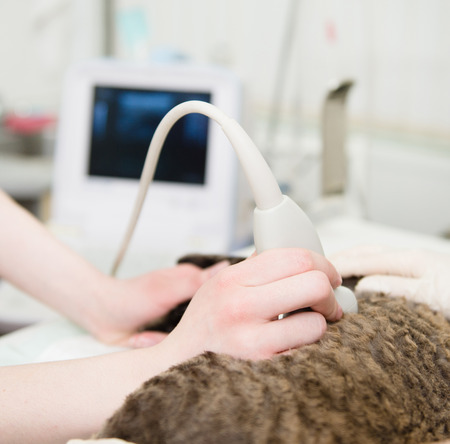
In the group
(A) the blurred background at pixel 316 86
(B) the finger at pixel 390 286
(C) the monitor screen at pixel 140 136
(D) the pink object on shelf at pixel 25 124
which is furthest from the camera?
(D) the pink object on shelf at pixel 25 124

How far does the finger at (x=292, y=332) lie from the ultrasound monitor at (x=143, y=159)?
25.7 inches

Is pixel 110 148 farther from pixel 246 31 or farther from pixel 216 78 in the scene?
pixel 246 31

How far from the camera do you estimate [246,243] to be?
3.80 feet

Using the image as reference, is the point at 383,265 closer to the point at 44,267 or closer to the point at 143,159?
the point at 44,267

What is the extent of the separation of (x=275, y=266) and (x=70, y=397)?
0.71ft

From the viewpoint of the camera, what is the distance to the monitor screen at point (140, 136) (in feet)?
3.41

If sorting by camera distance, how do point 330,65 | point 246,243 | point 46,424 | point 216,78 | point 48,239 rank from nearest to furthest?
point 46,424, point 48,239, point 216,78, point 246,243, point 330,65

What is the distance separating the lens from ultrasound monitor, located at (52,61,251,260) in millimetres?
1038

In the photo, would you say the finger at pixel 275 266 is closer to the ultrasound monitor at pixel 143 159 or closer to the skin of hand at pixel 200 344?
the skin of hand at pixel 200 344

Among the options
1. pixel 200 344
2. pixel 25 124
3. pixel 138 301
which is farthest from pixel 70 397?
pixel 25 124

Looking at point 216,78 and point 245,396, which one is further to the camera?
point 216,78

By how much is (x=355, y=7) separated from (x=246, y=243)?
0.94 m

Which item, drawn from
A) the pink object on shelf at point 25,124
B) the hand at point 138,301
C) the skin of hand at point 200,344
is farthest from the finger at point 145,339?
the pink object on shelf at point 25,124

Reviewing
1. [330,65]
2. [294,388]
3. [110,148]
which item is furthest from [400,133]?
[294,388]
